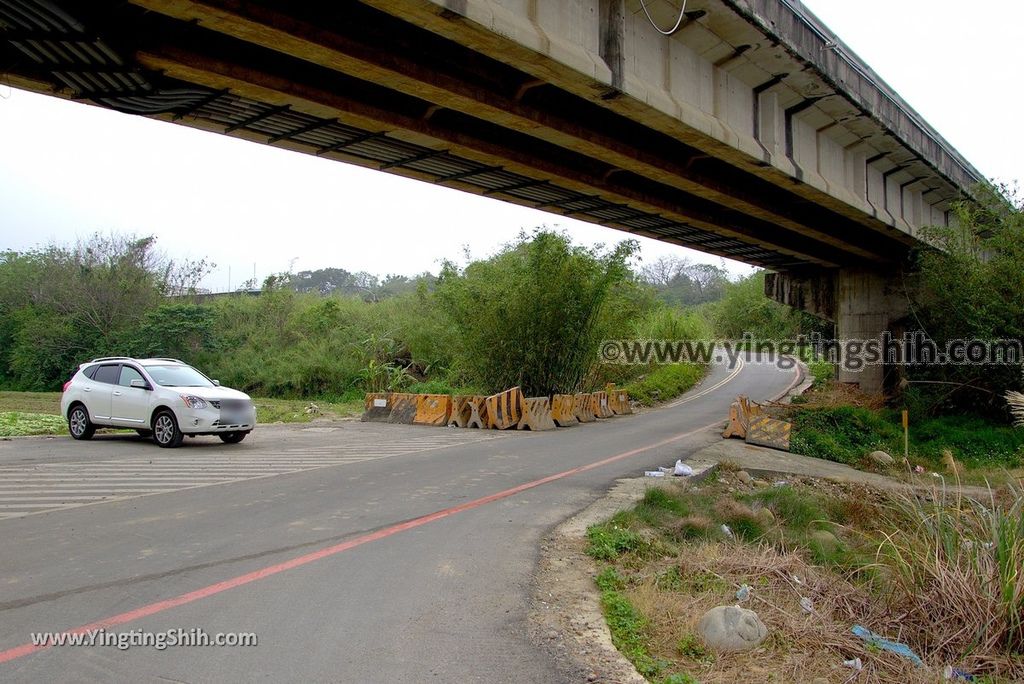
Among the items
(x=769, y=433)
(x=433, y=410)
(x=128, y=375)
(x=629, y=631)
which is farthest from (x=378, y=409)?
(x=629, y=631)

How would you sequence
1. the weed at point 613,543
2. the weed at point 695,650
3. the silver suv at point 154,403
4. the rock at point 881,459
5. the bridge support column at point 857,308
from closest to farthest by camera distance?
the weed at point 695,650 → the weed at point 613,543 → the silver suv at point 154,403 → the rock at point 881,459 → the bridge support column at point 857,308

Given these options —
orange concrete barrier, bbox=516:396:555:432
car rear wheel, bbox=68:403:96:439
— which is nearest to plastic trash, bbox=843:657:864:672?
orange concrete barrier, bbox=516:396:555:432

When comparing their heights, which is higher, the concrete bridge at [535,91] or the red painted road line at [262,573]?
the concrete bridge at [535,91]

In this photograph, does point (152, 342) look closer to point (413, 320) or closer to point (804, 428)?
point (413, 320)

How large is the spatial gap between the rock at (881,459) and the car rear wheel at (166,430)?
14.9m

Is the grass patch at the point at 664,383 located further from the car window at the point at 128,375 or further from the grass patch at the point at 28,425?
the grass patch at the point at 28,425

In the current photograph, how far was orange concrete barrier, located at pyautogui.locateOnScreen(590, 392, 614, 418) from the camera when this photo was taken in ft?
73.8

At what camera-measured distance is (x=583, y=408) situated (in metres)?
21.7

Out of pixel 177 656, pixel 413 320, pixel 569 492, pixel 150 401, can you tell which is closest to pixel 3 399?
pixel 413 320

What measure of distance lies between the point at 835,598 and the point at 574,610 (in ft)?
6.54

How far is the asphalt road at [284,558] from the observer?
4176 mm

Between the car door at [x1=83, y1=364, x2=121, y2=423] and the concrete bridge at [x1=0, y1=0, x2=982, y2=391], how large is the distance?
6.13 meters

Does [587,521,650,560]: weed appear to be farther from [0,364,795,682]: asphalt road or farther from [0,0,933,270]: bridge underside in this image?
[0,0,933,270]: bridge underside

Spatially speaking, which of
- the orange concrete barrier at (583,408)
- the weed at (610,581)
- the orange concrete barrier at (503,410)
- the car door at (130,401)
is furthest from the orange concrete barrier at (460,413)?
the weed at (610,581)
